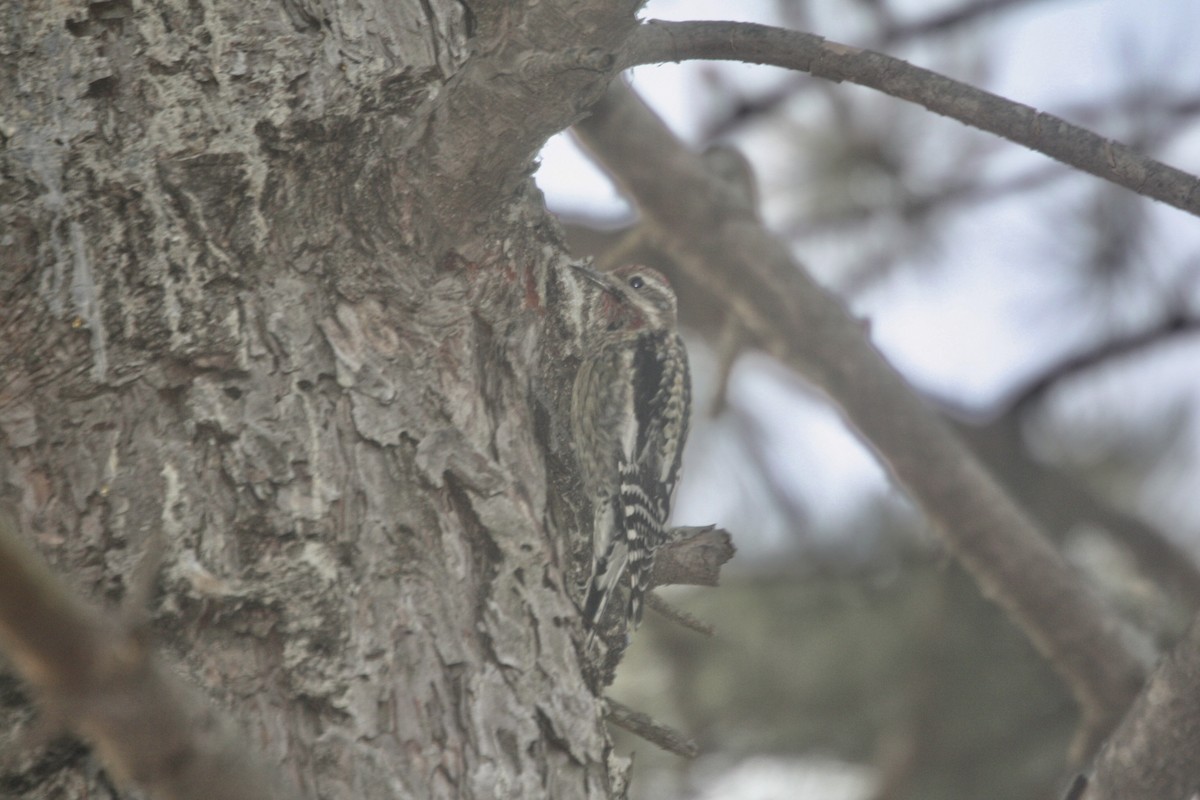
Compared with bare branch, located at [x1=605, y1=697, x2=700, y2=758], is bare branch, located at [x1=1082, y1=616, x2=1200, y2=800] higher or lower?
lower

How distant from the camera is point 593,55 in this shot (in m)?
2.12

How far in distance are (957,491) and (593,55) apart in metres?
3.01

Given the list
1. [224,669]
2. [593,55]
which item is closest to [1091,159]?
[593,55]

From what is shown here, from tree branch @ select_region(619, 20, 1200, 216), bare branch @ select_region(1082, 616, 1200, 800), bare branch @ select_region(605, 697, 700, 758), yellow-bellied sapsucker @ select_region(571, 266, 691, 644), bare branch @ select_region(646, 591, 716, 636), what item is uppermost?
yellow-bellied sapsucker @ select_region(571, 266, 691, 644)

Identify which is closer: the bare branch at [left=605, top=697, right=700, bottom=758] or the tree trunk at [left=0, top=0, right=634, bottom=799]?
the tree trunk at [left=0, top=0, right=634, bottom=799]

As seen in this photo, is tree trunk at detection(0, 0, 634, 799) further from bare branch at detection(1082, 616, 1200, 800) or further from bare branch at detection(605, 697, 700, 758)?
bare branch at detection(1082, 616, 1200, 800)

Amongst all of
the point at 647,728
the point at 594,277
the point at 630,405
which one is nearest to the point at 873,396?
the point at 630,405

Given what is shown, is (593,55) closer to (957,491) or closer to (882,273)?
(957,491)

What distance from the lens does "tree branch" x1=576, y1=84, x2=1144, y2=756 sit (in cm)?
457

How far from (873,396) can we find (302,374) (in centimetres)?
298

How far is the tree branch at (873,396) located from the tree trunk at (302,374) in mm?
2405

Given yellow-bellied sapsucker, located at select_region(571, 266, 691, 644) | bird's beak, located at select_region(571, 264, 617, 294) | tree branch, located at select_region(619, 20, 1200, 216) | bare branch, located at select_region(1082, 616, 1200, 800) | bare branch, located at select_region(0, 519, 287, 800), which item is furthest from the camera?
bird's beak, located at select_region(571, 264, 617, 294)

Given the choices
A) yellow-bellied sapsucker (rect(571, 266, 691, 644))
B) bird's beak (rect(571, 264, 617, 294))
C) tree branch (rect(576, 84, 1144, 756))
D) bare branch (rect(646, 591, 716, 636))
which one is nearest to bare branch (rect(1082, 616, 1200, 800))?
bare branch (rect(646, 591, 716, 636))

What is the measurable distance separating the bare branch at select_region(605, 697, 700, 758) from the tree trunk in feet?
1.25
